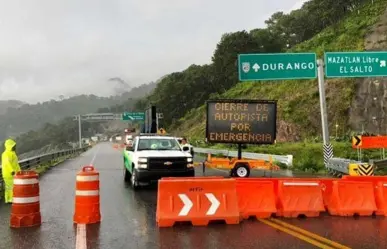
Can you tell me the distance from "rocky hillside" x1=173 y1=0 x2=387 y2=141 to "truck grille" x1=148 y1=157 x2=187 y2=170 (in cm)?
3080

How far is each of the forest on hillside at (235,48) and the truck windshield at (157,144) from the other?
62.7 meters

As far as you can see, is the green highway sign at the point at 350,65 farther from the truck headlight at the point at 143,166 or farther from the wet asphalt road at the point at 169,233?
the wet asphalt road at the point at 169,233

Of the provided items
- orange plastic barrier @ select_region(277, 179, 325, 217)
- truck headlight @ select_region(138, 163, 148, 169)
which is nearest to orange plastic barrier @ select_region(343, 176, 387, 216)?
orange plastic barrier @ select_region(277, 179, 325, 217)

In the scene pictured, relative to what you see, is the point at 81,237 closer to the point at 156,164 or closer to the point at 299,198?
the point at 299,198

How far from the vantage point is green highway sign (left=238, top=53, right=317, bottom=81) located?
24.1 meters

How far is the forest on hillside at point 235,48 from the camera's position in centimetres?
7946

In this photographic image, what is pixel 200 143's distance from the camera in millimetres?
56438

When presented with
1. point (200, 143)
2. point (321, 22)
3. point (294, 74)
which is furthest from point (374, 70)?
point (321, 22)

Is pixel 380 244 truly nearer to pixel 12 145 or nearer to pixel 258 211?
pixel 258 211

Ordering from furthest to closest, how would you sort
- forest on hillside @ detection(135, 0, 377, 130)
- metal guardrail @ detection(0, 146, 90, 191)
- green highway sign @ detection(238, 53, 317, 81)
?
forest on hillside @ detection(135, 0, 377, 130) < green highway sign @ detection(238, 53, 317, 81) < metal guardrail @ detection(0, 146, 90, 191)

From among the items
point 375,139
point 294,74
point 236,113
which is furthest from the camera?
point 294,74

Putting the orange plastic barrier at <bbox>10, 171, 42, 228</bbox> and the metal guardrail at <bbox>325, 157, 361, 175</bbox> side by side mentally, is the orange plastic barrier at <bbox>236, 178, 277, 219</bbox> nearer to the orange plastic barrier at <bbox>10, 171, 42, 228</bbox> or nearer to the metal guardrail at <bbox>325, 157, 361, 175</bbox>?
the orange plastic barrier at <bbox>10, 171, 42, 228</bbox>

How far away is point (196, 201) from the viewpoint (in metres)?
9.37

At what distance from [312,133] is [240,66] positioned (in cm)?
2294
